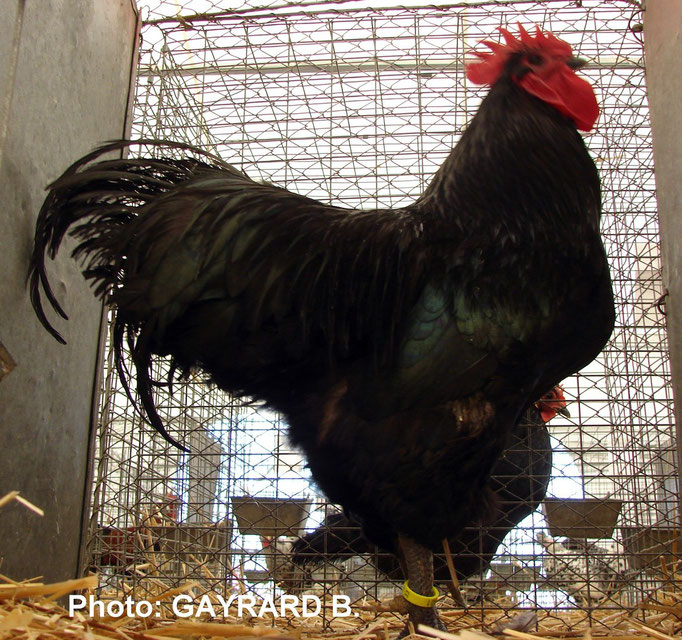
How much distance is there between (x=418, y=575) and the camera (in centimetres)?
230

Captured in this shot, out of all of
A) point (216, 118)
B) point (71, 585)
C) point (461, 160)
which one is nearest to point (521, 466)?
point (461, 160)

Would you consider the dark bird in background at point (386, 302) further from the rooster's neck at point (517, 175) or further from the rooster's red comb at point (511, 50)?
the rooster's red comb at point (511, 50)

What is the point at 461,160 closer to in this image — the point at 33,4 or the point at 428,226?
the point at 428,226

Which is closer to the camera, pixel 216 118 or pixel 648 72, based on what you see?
pixel 648 72

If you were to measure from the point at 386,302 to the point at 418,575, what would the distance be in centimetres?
94

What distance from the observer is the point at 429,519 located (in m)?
2.19

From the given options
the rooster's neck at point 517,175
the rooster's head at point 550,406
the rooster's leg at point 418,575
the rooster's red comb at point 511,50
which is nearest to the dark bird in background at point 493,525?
the rooster's head at point 550,406

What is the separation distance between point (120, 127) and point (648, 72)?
2636mm

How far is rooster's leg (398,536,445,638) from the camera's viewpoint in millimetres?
2293

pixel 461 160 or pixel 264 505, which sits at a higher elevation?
pixel 461 160

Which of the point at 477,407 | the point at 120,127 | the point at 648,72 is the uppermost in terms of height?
the point at 648,72

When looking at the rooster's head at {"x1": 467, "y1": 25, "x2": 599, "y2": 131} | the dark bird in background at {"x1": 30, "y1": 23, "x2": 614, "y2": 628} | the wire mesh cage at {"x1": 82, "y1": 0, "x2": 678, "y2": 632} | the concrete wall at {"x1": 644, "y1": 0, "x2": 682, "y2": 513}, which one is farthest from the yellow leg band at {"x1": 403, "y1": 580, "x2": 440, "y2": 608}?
the rooster's head at {"x1": 467, "y1": 25, "x2": 599, "y2": 131}

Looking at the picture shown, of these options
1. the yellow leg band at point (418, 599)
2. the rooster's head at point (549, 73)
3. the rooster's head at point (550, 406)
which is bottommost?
the yellow leg band at point (418, 599)

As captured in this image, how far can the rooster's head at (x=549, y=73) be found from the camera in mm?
2531
